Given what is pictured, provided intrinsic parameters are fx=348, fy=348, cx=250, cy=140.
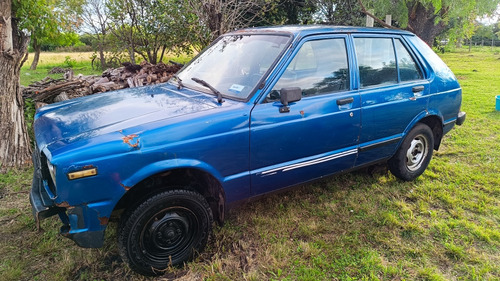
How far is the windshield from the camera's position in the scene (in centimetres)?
306

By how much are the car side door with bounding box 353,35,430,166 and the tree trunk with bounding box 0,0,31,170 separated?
13.6ft

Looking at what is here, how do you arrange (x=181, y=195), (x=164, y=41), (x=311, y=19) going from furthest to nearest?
(x=311, y=19) < (x=164, y=41) < (x=181, y=195)

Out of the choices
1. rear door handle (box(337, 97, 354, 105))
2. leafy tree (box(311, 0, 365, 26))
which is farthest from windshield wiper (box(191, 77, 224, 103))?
leafy tree (box(311, 0, 365, 26))

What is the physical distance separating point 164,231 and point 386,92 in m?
2.60

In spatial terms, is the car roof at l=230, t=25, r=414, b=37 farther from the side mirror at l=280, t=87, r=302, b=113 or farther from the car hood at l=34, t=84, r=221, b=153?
the car hood at l=34, t=84, r=221, b=153

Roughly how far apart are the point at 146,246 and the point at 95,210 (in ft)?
1.74

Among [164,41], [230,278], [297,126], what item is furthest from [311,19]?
[230,278]

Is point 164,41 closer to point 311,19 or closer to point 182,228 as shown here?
point 311,19

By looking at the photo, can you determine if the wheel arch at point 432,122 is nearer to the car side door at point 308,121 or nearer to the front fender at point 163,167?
the car side door at point 308,121

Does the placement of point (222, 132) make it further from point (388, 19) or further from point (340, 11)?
point (340, 11)

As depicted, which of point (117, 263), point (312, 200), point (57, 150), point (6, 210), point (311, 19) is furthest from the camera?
point (311, 19)

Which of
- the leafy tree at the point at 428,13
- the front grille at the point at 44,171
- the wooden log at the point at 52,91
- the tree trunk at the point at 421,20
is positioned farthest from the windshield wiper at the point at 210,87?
the tree trunk at the point at 421,20

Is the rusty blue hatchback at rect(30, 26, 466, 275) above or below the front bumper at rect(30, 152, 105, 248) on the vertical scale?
above

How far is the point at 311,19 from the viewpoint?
14.6 m
